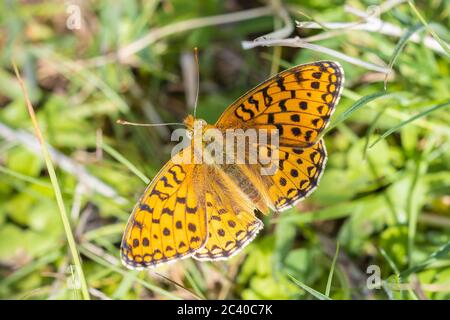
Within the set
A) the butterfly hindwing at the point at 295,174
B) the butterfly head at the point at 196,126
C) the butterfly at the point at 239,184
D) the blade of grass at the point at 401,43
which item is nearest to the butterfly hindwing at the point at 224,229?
the butterfly at the point at 239,184

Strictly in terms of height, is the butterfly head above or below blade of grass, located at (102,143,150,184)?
above

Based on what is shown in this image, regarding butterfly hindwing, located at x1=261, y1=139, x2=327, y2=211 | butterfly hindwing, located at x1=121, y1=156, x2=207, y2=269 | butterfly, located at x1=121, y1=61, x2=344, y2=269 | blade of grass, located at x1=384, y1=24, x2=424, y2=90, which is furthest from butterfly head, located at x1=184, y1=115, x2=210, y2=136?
blade of grass, located at x1=384, y1=24, x2=424, y2=90

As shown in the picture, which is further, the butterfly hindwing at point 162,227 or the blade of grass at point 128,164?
the blade of grass at point 128,164

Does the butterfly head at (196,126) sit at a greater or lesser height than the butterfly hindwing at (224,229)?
greater

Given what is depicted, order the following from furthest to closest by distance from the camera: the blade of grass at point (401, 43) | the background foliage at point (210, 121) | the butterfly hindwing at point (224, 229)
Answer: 1. the background foliage at point (210, 121)
2. the butterfly hindwing at point (224, 229)
3. the blade of grass at point (401, 43)

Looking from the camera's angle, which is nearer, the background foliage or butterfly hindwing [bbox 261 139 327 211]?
butterfly hindwing [bbox 261 139 327 211]

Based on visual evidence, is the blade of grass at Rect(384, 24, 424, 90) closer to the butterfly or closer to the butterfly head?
the butterfly

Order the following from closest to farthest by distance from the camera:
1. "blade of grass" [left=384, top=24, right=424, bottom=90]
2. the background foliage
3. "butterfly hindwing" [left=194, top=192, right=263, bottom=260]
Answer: "blade of grass" [left=384, top=24, right=424, bottom=90], "butterfly hindwing" [left=194, top=192, right=263, bottom=260], the background foliage

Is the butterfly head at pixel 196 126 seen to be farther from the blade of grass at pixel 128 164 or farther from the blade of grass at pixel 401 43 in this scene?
the blade of grass at pixel 401 43
